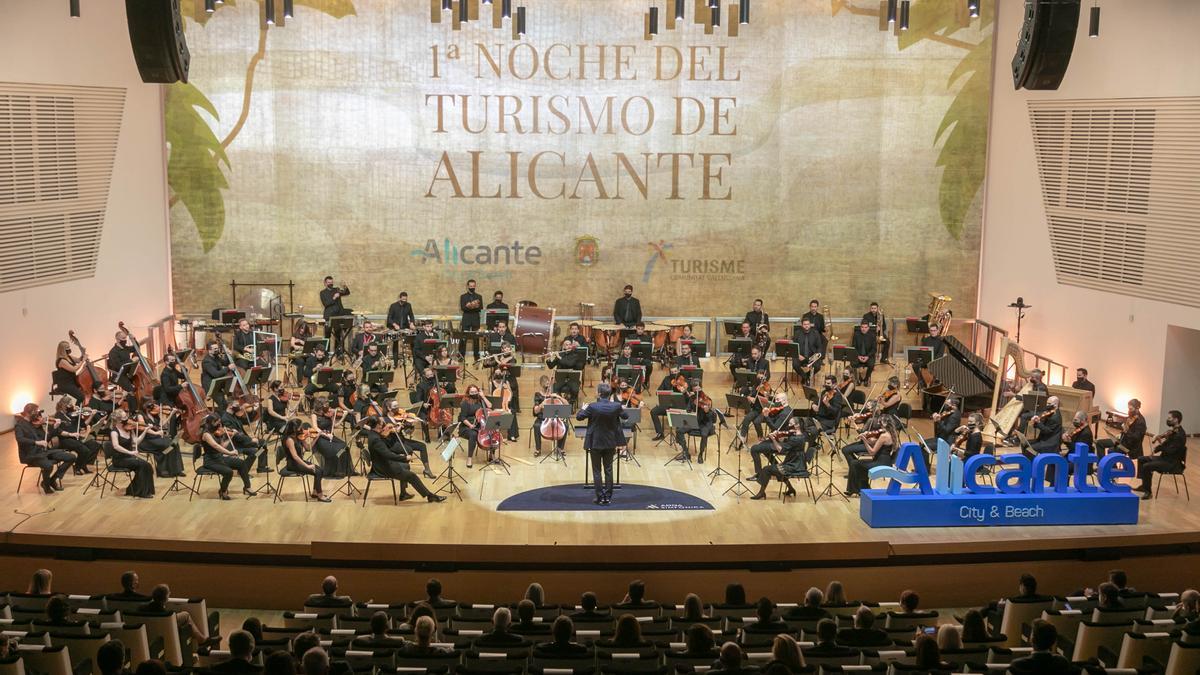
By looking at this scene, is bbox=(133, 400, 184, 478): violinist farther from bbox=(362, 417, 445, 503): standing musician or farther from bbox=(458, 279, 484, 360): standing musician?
bbox=(458, 279, 484, 360): standing musician

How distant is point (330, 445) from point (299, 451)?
372 millimetres

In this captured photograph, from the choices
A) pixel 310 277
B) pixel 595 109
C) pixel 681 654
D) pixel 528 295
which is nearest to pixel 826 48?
pixel 595 109

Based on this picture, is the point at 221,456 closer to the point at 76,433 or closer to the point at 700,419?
the point at 76,433

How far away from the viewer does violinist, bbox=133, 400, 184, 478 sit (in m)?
14.5

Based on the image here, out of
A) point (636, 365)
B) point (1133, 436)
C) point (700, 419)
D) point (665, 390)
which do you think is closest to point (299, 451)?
point (700, 419)

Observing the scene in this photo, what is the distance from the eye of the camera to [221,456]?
14.2 meters

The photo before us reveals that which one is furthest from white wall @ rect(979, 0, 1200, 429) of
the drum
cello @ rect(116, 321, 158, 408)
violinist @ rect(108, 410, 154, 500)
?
cello @ rect(116, 321, 158, 408)

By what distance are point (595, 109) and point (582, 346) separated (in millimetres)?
6083

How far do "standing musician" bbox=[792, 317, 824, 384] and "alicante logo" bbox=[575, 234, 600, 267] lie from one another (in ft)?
13.9

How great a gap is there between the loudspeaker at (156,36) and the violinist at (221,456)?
4.19 metres

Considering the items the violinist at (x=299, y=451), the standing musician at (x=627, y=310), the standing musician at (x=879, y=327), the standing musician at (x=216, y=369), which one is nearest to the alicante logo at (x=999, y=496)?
the violinist at (x=299, y=451)

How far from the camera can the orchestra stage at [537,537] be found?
41.7 ft

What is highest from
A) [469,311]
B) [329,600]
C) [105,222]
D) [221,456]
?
[105,222]

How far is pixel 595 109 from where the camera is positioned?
73.8 ft
